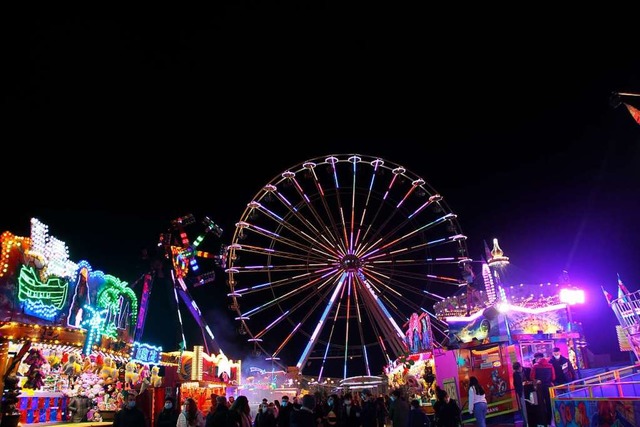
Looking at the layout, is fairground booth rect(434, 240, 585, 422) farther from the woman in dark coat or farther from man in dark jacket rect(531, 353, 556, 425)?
the woman in dark coat

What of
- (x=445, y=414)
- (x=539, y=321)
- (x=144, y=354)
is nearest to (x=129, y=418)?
(x=445, y=414)

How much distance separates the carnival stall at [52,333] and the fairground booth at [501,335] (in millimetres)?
11061

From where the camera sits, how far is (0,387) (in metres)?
11.7

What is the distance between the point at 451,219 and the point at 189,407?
22067mm

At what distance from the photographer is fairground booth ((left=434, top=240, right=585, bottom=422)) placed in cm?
1539

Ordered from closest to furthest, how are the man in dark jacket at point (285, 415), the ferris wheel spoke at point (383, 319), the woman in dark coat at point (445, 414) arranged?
the woman in dark coat at point (445, 414) → the man in dark jacket at point (285, 415) → the ferris wheel spoke at point (383, 319)

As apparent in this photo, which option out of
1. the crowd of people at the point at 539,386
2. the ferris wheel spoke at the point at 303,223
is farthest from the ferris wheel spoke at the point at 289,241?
the crowd of people at the point at 539,386

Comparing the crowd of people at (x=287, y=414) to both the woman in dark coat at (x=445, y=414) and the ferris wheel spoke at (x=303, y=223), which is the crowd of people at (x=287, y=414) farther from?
the ferris wheel spoke at (x=303, y=223)

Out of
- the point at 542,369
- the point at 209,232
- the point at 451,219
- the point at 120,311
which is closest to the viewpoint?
the point at 542,369

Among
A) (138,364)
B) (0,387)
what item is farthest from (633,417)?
(138,364)

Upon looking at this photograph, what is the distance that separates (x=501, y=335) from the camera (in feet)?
66.2

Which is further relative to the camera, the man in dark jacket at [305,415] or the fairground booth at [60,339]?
the fairground booth at [60,339]

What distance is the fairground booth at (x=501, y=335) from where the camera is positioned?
15391 mm

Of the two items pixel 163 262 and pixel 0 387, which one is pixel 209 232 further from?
pixel 0 387
